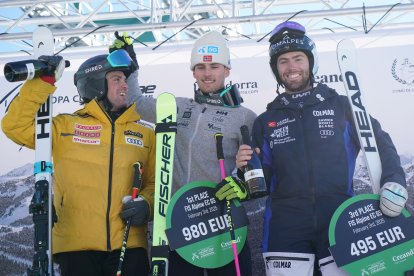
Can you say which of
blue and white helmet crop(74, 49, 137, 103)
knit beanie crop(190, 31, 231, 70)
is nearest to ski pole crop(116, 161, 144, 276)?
blue and white helmet crop(74, 49, 137, 103)

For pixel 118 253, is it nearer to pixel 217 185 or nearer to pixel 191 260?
pixel 191 260

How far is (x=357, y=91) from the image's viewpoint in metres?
3.13

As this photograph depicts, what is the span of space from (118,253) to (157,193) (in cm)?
43

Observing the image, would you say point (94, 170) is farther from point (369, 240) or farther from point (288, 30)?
point (369, 240)

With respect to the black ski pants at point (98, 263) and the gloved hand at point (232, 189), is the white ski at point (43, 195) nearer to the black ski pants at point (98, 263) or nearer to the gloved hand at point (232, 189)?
the black ski pants at point (98, 263)

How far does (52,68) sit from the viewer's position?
285cm

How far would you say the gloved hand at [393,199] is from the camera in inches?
104

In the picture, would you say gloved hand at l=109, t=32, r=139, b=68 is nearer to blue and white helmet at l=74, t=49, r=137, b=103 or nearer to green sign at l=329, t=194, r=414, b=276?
blue and white helmet at l=74, t=49, r=137, b=103

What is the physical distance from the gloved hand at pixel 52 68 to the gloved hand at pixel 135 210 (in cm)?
87

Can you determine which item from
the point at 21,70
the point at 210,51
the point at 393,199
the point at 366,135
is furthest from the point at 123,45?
the point at 393,199

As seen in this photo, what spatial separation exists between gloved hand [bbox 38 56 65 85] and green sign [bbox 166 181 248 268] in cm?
105

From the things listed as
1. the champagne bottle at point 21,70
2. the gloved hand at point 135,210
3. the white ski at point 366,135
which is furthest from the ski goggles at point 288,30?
the champagne bottle at point 21,70

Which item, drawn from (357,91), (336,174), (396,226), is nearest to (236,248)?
(336,174)

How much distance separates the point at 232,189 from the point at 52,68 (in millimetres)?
1329
